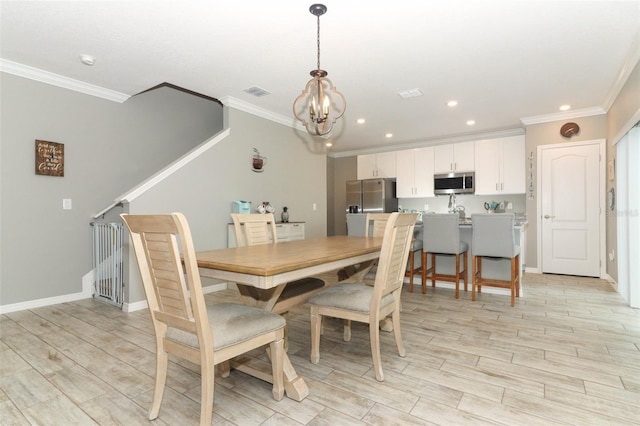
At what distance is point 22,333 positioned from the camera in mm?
2693

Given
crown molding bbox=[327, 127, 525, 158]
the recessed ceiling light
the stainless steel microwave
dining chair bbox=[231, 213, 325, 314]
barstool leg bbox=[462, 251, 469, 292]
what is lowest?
barstool leg bbox=[462, 251, 469, 292]

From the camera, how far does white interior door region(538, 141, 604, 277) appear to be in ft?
15.5

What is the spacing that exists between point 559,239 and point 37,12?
21.2 feet

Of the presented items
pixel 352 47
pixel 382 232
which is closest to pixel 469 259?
pixel 382 232

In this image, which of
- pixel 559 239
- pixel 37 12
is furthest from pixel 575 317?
pixel 37 12

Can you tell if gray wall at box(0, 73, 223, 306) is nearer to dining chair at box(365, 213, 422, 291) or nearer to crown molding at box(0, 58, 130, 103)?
crown molding at box(0, 58, 130, 103)

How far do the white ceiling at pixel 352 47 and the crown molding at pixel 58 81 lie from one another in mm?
94

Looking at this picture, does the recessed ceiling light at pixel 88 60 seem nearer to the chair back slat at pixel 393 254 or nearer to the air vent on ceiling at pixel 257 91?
the air vent on ceiling at pixel 257 91

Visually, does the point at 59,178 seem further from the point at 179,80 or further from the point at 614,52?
the point at 614,52

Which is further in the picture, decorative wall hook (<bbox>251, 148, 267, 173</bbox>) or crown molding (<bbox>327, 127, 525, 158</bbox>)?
crown molding (<bbox>327, 127, 525, 158</bbox>)

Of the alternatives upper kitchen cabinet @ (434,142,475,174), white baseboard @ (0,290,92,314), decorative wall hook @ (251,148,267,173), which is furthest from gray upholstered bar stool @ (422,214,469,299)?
white baseboard @ (0,290,92,314)

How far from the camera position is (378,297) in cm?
189

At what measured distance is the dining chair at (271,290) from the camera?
2.09 meters

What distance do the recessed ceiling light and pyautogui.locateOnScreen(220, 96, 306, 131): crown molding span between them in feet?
4.65
